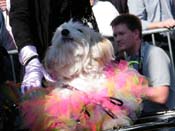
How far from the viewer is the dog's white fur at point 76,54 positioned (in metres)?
2.58

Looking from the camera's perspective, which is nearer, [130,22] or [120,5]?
[130,22]

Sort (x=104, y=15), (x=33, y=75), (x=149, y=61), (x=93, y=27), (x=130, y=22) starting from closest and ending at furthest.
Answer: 1. (x=33, y=75)
2. (x=93, y=27)
3. (x=149, y=61)
4. (x=130, y=22)
5. (x=104, y=15)

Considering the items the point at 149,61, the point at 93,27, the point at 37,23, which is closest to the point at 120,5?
the point at 149,61

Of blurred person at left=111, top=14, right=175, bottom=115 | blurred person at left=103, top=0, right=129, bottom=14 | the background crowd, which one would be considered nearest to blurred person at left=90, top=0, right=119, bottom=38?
the background crowd

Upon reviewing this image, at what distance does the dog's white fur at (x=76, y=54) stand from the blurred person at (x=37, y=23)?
0.10 m

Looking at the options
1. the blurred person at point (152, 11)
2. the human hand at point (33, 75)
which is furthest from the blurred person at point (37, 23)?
the blurred person at point (152, 11)

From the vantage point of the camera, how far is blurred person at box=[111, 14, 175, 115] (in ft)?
11.3

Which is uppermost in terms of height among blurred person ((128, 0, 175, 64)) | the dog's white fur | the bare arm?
the dog's white fur

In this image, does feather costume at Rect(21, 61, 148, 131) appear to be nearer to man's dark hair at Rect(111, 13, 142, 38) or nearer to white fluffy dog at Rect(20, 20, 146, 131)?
white fluffy dog at Rect(20, 20, 146, 131)

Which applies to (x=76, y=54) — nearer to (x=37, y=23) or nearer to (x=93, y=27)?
(x=37, y=23)

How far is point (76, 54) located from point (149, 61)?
3.64ft

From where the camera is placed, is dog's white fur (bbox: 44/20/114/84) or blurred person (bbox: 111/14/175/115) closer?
dog's white fur (bbox: 44/20/114/84)

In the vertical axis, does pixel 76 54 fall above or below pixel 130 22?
above

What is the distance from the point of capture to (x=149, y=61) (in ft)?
11.8
